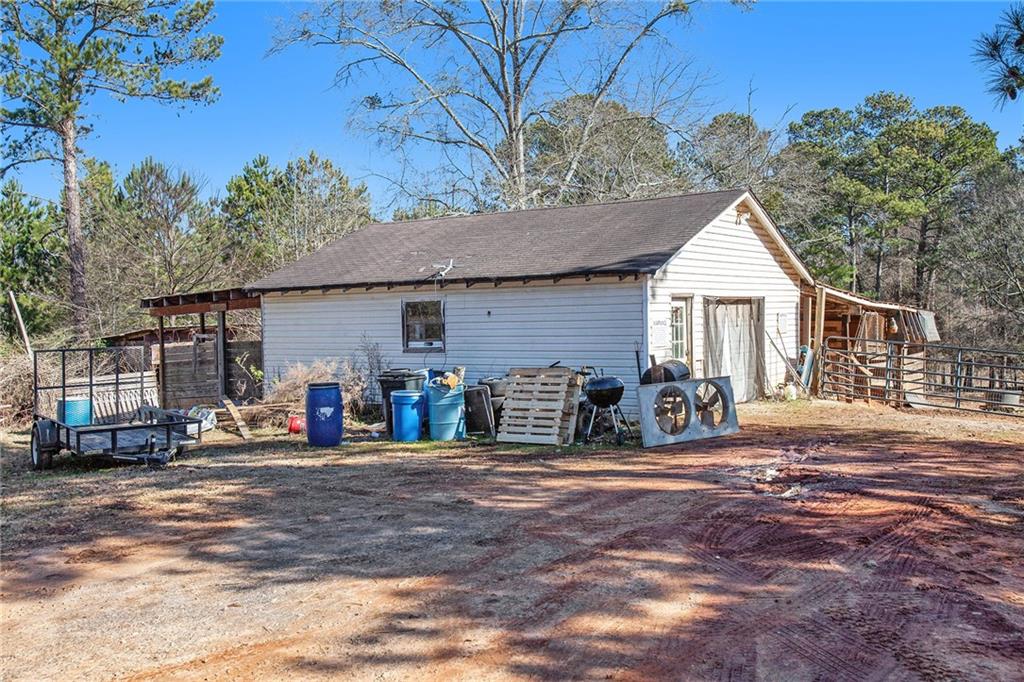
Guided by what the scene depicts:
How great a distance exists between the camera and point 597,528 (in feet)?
22.5

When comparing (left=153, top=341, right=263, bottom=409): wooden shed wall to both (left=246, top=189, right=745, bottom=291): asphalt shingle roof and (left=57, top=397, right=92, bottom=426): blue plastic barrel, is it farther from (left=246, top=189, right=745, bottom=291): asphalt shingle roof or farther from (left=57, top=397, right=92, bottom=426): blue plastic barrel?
(left=57, top=397, right=92, bottom=426): blue plastic barrel

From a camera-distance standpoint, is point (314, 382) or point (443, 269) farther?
point (443, 269)

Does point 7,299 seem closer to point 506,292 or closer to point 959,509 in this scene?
point 506,292

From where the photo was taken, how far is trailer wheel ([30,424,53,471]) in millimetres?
11398

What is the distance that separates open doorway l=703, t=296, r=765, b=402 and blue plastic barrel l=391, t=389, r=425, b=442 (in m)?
5.89

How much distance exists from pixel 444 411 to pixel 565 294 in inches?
126

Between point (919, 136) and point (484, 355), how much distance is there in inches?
1039

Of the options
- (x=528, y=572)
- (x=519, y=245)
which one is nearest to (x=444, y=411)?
(x=519, y=245)

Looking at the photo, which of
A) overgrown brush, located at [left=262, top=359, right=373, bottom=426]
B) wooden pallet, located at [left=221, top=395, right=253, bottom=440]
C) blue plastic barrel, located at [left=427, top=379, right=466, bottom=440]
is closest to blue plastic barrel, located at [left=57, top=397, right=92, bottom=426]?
wooden pallet, located at [left=221, top=395, right=253, bottom=440]

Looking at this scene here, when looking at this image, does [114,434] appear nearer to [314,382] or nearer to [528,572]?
[314,382]

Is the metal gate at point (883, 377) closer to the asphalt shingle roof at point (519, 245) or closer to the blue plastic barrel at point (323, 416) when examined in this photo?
the asphalt shingle roof at point (519, 245)

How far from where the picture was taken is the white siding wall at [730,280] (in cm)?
1398

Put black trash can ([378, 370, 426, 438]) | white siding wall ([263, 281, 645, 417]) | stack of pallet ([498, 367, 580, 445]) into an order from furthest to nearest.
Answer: white siding wall ([263, 281, 645, 417]) < black trash can ([378, 370, 426, 438]) < stack of pallet ([498, 367, 580, 445])

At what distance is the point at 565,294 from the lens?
14328 mm
